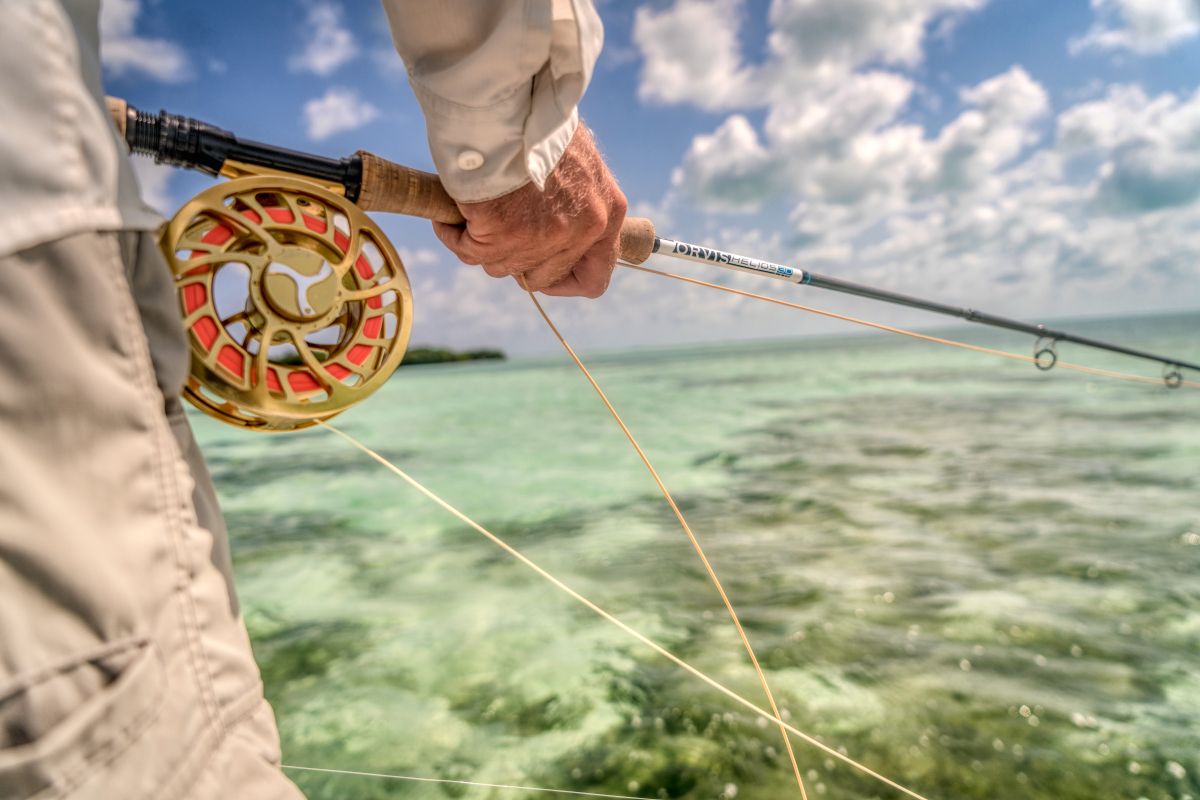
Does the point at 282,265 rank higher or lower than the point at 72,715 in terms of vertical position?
higher

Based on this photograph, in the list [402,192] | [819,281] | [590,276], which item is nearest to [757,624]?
[819,281]

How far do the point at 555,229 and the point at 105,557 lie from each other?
0.70 metres

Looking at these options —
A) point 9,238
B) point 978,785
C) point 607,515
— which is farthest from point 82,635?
point 607,515

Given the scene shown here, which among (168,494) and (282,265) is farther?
(282,265)

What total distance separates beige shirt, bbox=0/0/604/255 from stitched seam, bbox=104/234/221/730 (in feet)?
0.22

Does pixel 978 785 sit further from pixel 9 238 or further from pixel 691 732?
pixel 9 238

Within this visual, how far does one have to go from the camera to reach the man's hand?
96 centimetres

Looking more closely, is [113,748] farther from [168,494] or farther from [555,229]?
[555,229]

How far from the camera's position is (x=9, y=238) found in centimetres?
42

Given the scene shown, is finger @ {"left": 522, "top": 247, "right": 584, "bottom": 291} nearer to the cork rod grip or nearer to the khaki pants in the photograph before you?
the cork rod grip

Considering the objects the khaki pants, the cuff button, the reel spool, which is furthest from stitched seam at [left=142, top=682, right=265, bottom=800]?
the cuff button

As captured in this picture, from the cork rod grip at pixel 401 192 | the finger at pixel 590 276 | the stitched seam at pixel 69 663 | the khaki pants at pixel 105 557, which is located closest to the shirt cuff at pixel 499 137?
the cork rod grip at pixel 401 192

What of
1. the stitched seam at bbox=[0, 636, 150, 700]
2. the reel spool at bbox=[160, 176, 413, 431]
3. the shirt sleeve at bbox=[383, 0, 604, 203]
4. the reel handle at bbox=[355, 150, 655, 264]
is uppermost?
the shirt sleeve at bbox=[383, 0, 604, 203]

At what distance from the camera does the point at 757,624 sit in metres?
2.64
